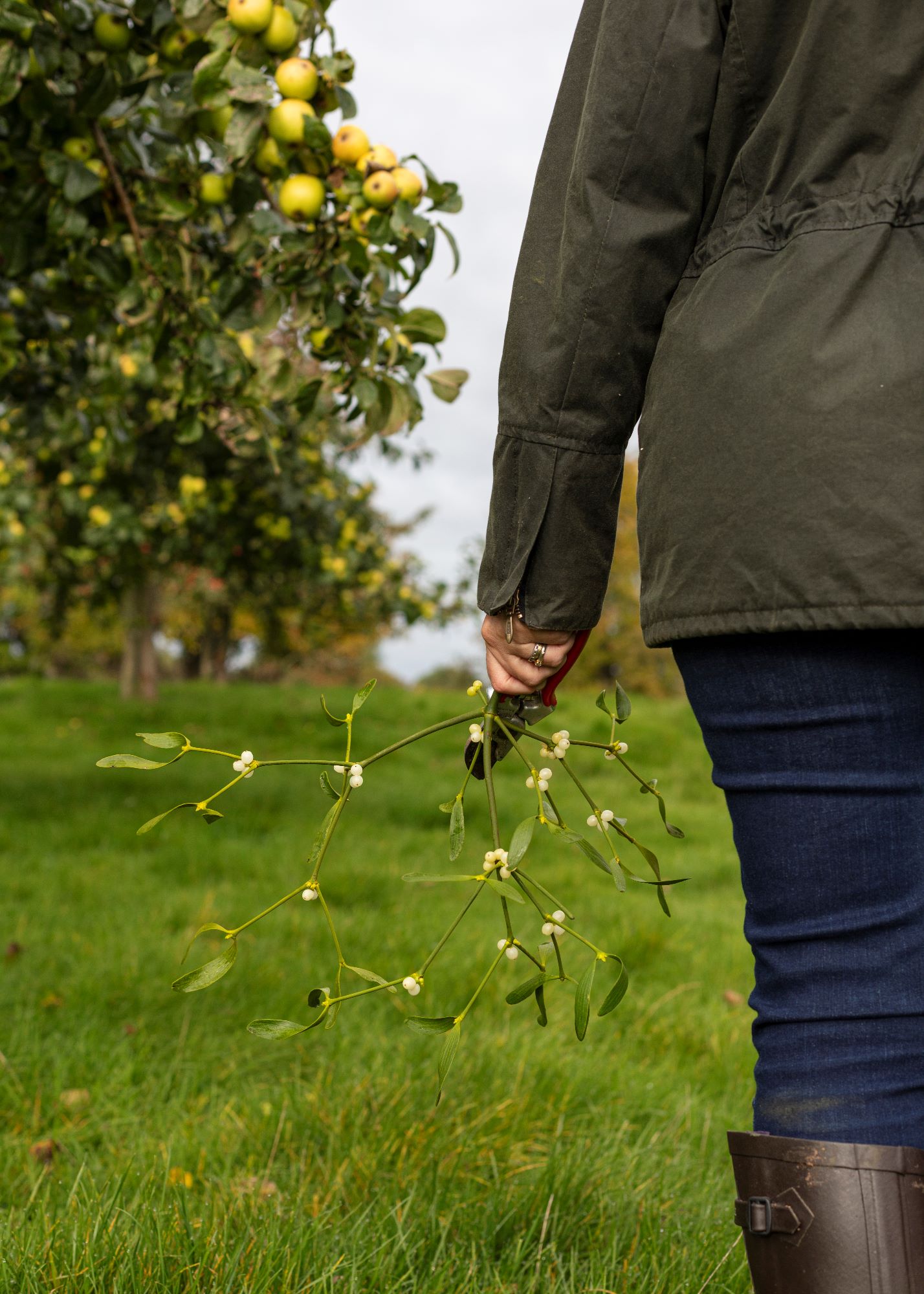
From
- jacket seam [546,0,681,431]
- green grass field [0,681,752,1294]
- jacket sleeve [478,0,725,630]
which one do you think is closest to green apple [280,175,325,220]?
jacket sleeve [478,0,725,630]

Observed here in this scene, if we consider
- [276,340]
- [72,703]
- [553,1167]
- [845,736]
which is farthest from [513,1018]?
[72,703]

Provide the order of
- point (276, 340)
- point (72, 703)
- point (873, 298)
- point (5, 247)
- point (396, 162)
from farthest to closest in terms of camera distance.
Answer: point (72, 703), point (276, 340), point (5, 247), point (396, 162), point (873, 298)

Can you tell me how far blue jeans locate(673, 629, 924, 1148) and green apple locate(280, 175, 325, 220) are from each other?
122 centimetres

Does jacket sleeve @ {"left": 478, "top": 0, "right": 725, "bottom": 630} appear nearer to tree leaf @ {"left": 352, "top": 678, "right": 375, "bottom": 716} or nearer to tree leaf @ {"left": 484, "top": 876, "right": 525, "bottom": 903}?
tree leaf @ {"left": 352, "top": 678, "right": 375, "bottom": 716}

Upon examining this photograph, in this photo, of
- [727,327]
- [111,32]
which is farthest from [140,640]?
[727,327]

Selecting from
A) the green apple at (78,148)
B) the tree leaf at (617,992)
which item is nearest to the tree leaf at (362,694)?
the tree leaf at (617,992)

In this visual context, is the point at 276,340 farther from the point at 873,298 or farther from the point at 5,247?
the point at 873,298

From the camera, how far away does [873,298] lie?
893mm

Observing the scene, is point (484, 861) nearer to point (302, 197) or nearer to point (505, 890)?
point (505, 890)

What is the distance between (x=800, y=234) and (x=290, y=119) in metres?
1.10

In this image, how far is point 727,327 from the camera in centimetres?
96

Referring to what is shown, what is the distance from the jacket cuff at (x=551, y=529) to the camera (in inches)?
42.3

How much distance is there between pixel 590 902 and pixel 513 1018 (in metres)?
1.26

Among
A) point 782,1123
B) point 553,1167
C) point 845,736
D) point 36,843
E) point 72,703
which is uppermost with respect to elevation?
point 72,703
